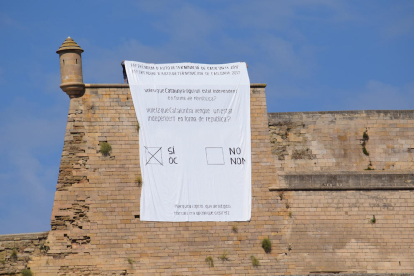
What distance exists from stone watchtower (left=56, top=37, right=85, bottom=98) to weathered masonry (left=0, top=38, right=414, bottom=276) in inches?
1.0

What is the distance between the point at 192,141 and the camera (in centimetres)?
2172

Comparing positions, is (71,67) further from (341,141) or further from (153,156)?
(341,141)

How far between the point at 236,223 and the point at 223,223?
0.34 meters

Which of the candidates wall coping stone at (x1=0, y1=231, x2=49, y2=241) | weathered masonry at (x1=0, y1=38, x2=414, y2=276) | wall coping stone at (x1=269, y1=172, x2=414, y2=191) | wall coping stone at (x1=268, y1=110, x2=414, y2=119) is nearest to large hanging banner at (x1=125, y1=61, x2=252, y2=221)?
weathered masonry at (x1=0, y1=38, x2=414, y2=276)

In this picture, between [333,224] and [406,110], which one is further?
[406,110]

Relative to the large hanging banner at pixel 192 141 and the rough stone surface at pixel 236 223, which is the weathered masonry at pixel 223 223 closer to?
the rough stone surface at pixel 236 223

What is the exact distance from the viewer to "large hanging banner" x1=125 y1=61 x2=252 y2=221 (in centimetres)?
2147

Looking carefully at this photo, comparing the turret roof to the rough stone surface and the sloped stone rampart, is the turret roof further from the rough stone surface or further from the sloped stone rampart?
the sloped stone rampart

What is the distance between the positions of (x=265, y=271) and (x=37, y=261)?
19.2 ft

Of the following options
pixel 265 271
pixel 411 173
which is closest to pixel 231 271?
pixel 265 271

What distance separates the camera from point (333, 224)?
856 inches

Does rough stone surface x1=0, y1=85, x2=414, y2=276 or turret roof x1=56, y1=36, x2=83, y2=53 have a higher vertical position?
turret roof x1=56, y1=36, x2=83, y2=53

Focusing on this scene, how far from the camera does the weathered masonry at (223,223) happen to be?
21.0m

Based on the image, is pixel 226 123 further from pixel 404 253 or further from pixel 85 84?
pixel 404 253
